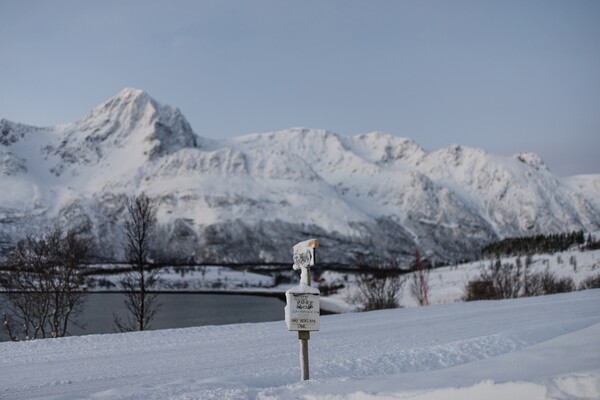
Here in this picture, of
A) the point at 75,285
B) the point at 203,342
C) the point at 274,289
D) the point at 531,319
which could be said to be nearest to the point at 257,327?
the point at 203,342

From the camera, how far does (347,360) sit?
48.2 feet

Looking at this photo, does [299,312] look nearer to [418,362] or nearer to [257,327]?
[418,362]

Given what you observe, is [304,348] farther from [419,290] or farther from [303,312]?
[419,290]

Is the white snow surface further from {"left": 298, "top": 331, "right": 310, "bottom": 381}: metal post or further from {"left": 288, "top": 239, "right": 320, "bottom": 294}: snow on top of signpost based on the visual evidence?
{"left": 288, "top": 239, "right": 320, "bottom": 294}: snow on top of signpost

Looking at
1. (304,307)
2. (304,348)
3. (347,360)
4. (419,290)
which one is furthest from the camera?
(419,290)

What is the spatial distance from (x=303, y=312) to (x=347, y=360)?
13.1 ft

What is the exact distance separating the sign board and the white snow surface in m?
1.06

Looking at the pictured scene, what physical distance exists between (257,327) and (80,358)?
8455 mm

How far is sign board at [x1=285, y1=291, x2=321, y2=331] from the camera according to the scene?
1121 cm

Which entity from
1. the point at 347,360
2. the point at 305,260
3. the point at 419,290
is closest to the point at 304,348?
the point at 305,260

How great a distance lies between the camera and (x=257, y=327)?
23.8 meters

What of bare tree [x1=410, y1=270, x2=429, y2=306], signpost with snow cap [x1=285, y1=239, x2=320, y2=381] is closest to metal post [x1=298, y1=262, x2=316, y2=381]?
signpost with snow cap [x1=285, y1=239, x2=320, y2=381]

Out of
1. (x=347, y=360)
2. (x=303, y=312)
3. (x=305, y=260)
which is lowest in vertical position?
(x=347, y=360)

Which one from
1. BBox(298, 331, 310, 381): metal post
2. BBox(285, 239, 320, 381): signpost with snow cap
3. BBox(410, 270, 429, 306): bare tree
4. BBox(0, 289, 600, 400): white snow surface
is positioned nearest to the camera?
BBox(0, 289, 600, 400): white snow surface
